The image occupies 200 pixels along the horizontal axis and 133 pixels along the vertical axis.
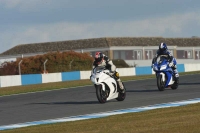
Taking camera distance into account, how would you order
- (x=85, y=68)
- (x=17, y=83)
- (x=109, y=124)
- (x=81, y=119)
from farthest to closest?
(x=85, y=68), (x=17, y=83), (x=81, y=119), (x=109, y=124)

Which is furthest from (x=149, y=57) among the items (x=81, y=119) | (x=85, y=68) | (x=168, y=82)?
(x=81, y=119)

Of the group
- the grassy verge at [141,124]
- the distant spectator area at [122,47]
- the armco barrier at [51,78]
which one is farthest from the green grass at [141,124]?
the distant spectator area at [122,47]

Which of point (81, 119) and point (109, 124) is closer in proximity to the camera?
point (109, 124)

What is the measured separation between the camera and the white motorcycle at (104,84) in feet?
61.1

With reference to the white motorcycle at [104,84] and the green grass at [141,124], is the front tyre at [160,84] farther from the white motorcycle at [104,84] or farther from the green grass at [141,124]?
the green grass at [141,124]

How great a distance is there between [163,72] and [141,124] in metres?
11.0

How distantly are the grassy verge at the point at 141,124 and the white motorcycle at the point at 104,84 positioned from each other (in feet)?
13.1

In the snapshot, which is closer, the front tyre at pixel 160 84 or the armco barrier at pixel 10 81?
the front tyre at pixel 160 84

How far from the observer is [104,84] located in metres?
18.9

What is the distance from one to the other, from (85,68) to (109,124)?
49.1 metres

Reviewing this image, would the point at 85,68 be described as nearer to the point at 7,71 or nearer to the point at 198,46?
the point at 7,71

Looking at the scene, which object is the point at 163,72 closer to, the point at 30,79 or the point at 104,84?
the point at 104,84

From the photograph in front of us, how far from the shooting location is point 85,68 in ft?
202

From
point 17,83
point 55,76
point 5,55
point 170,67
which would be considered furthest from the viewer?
point 5,55
